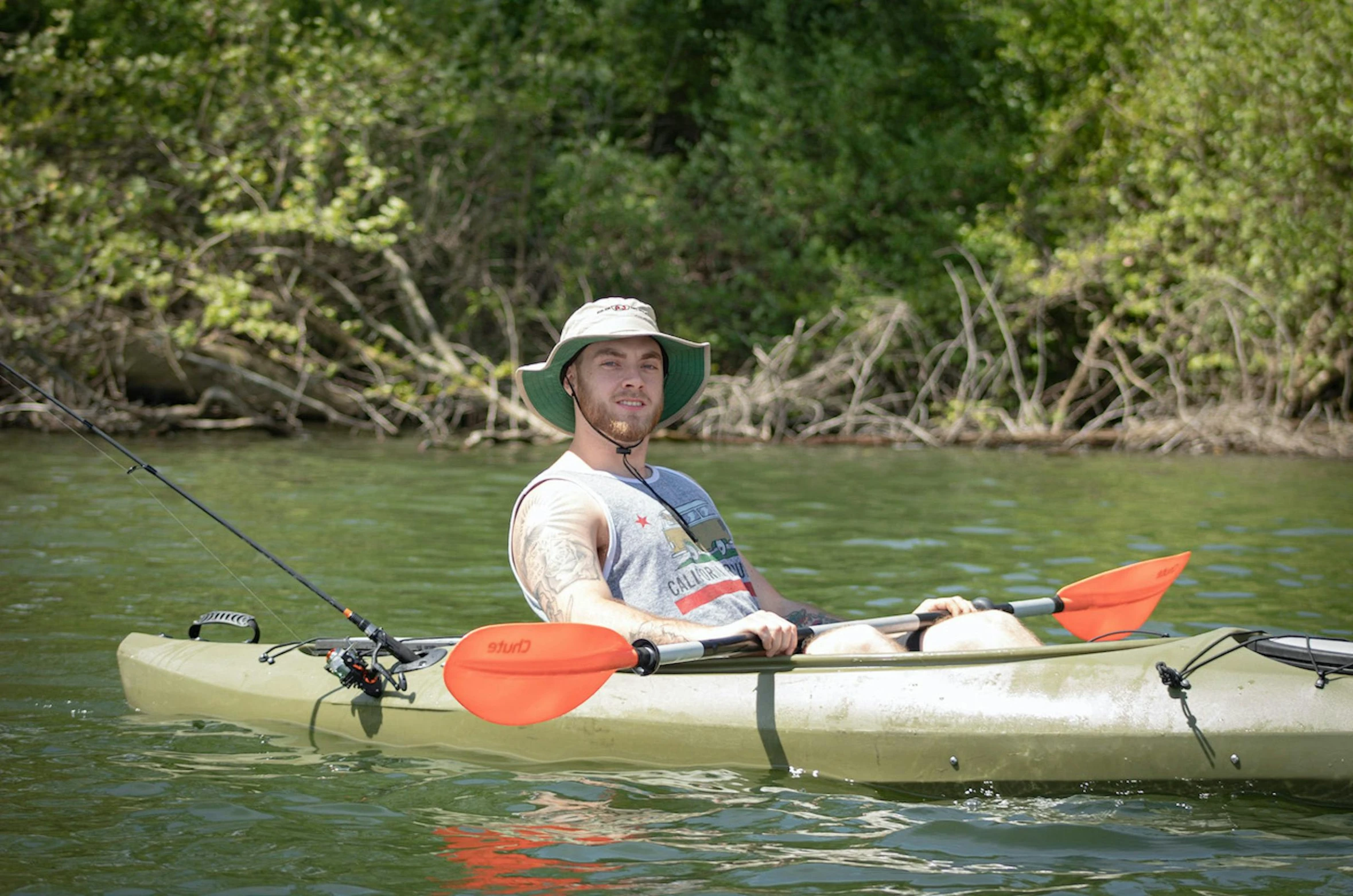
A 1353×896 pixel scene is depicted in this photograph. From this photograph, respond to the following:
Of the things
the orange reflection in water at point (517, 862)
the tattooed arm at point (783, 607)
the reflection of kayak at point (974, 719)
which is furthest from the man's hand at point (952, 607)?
the orange reflection in water at point (517, 862)

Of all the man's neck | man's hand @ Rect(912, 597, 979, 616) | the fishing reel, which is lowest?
the fishing reel

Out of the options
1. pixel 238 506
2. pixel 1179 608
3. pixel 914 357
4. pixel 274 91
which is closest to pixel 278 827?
pixel 1179 608

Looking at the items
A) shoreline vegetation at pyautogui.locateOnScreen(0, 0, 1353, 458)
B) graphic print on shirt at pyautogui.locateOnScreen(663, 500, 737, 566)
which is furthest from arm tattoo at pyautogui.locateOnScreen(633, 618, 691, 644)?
shoreline vegetation at pyautogui.locateOnScreen(0, 0, 1353, 458)

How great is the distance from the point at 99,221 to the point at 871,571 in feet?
24.8

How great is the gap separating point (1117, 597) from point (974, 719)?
1207mm

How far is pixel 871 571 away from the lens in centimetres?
673

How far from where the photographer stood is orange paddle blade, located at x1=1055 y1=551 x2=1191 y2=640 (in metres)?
4.37

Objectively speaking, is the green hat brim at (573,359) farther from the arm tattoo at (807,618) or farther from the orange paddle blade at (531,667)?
the orange paddle blade at (531,667)

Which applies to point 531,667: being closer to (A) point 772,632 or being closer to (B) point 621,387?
(A) point 772,632

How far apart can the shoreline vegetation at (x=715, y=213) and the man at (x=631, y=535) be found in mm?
8304

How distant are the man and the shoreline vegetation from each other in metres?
8.30

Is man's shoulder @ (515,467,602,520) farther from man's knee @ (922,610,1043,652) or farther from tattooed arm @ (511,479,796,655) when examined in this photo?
man's knee @ (922,610,1043,652)

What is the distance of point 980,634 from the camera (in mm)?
3676

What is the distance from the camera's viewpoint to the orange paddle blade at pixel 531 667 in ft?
11.2
